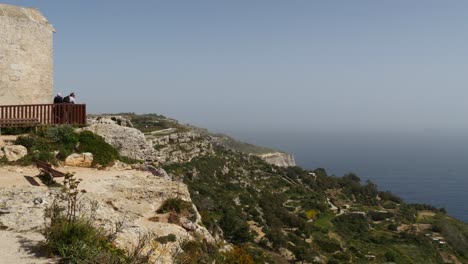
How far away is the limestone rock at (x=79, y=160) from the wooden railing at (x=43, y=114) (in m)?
3.81

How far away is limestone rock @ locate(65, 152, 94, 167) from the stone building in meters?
7.36

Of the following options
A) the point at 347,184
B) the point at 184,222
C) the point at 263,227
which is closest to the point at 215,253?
the point at 184,222

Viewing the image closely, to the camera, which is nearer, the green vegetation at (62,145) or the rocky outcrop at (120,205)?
the rocky outcrop at (120,205)

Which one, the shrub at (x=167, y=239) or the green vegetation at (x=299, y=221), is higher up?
the shrub at (x=167, y=239)

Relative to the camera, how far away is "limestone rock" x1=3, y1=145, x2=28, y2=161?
15.0m

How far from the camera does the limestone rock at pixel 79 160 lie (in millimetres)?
15977

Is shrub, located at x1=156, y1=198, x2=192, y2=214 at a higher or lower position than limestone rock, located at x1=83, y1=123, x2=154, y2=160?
lower

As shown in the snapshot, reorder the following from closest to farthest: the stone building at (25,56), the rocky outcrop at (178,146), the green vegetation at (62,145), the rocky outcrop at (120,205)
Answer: the rocky outcrop at (120,205)
the green vegetation at (62,145)
the stone building at (25,56)
the rocky outcrop at (178,146)

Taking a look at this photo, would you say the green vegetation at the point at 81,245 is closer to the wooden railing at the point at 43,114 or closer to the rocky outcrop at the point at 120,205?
the rocky outcrop at the point at 120,205

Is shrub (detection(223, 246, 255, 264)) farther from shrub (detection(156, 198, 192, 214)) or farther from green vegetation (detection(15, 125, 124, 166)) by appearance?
green vegetation (detection(15, 125, 124, 166))

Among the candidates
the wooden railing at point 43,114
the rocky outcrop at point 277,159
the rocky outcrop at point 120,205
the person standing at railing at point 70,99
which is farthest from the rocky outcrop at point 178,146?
the rocky outcrop at point 277,159

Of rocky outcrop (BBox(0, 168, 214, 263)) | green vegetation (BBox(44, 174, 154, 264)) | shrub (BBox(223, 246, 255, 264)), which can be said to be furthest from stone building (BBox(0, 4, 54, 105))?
green vegetation (BBox(44, 174, 154, 264))

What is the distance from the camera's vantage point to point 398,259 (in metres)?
38.7

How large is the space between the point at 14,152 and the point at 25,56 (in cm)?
800
